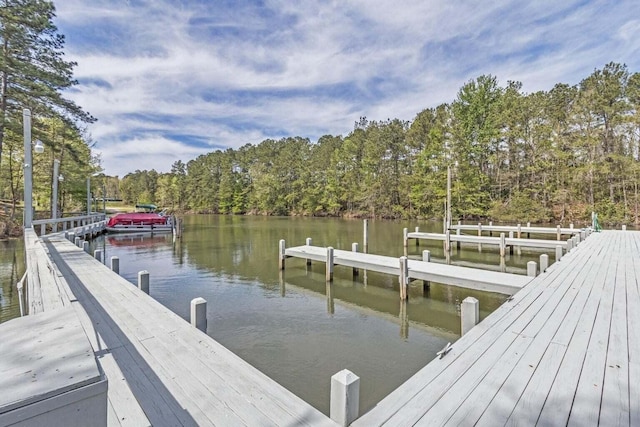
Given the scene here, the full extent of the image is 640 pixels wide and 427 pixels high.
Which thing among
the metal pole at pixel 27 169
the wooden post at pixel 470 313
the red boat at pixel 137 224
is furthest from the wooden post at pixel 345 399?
the red boat at pixel 137 224

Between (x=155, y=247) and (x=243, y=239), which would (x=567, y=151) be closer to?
(x=243, y=239)

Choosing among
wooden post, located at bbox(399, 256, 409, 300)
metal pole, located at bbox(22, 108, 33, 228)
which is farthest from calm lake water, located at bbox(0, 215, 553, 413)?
metal pole, located at bbox(22, 108, 33, 228)

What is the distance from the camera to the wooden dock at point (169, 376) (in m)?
2.22

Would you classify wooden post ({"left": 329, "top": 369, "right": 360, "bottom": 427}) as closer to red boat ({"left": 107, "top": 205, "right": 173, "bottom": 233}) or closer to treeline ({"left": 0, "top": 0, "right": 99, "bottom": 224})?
treeline ({"left": 0, "top": 0, "right": 99, "bottom": 224})

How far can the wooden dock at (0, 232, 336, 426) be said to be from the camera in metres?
2.22

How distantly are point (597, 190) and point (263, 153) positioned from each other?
40.6 meters

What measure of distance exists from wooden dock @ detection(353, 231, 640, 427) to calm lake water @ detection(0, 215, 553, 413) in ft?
4.73

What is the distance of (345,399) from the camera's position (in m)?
2.10

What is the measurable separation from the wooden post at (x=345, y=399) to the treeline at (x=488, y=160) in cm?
2867

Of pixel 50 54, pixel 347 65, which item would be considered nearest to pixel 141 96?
pixel 50 54

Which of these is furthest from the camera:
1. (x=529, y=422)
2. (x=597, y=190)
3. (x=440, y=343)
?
(x=597, y=190)

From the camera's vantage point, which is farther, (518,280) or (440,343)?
(518,280)

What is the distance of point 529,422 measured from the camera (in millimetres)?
2055

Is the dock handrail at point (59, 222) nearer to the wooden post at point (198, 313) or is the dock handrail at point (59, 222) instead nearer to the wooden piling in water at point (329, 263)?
the wooden piling in water at point (329, 263)
